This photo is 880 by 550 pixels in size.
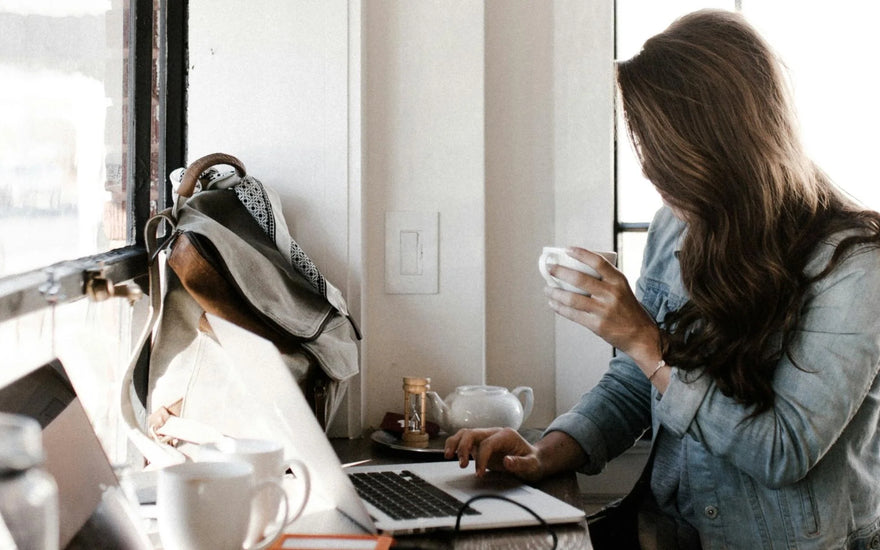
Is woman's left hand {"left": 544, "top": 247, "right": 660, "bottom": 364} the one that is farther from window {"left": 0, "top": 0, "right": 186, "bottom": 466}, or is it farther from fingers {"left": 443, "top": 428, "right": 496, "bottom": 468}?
window {"left": 0, "top": 0, "right": 186, "bottom": 466}

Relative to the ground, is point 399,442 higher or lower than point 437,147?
lower

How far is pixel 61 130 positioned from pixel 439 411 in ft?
2.70

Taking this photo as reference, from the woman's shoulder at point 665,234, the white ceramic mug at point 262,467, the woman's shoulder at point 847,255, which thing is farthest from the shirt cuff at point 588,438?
the white ceramic mug at point 262,467

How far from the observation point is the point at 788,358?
49.4 inches

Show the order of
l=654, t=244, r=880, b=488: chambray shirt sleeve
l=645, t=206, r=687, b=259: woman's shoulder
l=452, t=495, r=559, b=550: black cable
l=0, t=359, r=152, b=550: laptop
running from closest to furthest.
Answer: l=0, t=359, r=152, b=550: laptop, l=452, t=495, r=559, b=550: black cable, l=654, t=244, r=880, b=488: chambray shirt sleeve, l=645, t=206, r=687, b=259: woman's shoulder

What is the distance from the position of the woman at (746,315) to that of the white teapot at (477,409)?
235 mm

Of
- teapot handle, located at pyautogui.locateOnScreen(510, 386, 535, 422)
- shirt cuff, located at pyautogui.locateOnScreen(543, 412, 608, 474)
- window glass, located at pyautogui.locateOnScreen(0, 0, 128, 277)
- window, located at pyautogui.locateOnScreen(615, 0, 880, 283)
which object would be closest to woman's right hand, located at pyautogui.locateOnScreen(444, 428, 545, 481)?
shirt cuff, located at pyautogui.locateOnScreen(543, 412, 608, 474)

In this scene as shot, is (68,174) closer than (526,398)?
Yes

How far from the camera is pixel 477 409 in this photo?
1.64 m

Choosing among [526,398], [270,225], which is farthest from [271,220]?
[526,398]

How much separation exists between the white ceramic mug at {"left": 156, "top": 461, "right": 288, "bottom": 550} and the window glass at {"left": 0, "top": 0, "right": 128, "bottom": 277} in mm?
369

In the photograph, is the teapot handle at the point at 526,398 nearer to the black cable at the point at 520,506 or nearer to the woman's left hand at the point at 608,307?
the woman's left hand at the point at 608,307

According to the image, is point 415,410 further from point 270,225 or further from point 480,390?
point 270,225

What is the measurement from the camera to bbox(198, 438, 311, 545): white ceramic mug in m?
0.85
